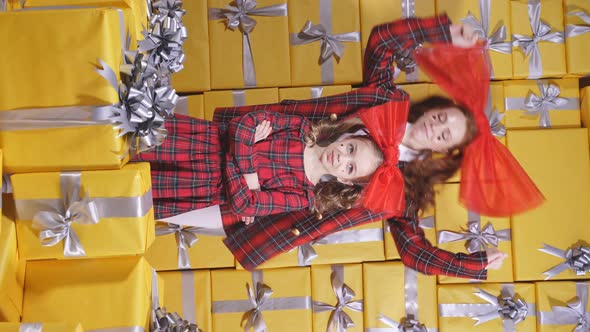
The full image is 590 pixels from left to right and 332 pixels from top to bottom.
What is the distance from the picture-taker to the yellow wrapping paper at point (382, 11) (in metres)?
2.07

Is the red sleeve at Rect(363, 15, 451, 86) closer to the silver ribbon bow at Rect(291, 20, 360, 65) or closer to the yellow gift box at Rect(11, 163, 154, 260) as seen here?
the silver ribbon bow at Rect(291, 20, 360, 65)

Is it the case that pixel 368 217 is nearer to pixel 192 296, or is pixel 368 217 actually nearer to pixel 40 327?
pixel 192 296

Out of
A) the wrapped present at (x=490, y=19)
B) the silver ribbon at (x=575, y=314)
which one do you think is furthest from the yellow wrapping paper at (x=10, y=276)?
the silver ribbon at (x=575, y=314)

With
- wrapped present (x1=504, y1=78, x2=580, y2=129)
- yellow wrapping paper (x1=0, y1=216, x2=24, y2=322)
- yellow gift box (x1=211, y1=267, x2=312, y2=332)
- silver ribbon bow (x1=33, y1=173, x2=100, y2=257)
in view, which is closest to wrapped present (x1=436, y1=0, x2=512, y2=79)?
wrapped present (x1=504, y1=78, x2=580, y2=129)

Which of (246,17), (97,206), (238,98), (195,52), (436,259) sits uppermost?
(246,17)

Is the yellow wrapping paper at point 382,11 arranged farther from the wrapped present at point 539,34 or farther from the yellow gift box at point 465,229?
the yellow gift box at point 465,229

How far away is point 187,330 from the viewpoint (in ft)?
4.57

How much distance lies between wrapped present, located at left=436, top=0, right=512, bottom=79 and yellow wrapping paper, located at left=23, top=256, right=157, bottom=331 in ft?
4.79

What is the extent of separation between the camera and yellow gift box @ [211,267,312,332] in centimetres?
208

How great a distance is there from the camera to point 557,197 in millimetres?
2027

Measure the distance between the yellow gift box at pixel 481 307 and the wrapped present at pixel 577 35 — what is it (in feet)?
2.65

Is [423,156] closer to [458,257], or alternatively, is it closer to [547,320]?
[458,257]

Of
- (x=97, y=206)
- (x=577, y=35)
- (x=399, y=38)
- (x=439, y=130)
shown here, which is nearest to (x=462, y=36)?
(x=399, y=38)

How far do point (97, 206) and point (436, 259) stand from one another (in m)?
0.91
